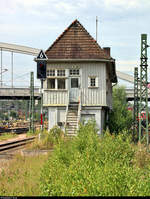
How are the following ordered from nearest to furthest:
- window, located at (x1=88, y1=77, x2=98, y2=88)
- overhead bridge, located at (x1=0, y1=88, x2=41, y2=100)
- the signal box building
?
the signal box building, window, located at (x1=88, y1=77, x2=98, y2=88), overhead bridge, located at (x1=0, y1=88, x2=41, y2=100)

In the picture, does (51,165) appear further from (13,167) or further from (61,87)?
(61,87)

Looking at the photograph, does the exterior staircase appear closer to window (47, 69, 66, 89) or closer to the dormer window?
window (47, 69, 66, 89)

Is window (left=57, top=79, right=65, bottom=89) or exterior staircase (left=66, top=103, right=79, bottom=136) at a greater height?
window (left=57, top=79, right=65, bottom=89)

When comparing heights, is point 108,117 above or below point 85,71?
below

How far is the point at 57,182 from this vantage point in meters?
8.00

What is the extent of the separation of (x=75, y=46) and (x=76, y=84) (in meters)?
2.53

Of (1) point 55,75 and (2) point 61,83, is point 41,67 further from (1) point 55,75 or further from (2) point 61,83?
(2) point 61,83

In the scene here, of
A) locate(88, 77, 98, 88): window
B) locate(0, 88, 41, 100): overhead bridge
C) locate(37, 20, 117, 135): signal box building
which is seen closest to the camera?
locate(37, 20, 117, 135): signal box building

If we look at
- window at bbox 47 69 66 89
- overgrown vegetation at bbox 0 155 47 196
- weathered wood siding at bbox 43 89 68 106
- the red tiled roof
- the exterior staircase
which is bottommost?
overgrown vegetation at bbox 0 155 47 196

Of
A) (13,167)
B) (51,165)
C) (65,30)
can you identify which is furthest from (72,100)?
(51,165)

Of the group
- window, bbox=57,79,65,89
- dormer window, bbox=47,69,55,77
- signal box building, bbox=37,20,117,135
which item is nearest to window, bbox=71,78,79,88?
signal box building, bbox=37,20,117,135

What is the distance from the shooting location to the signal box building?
956 inches

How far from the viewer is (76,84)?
2484 cm

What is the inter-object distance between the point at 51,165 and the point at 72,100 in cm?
1468
